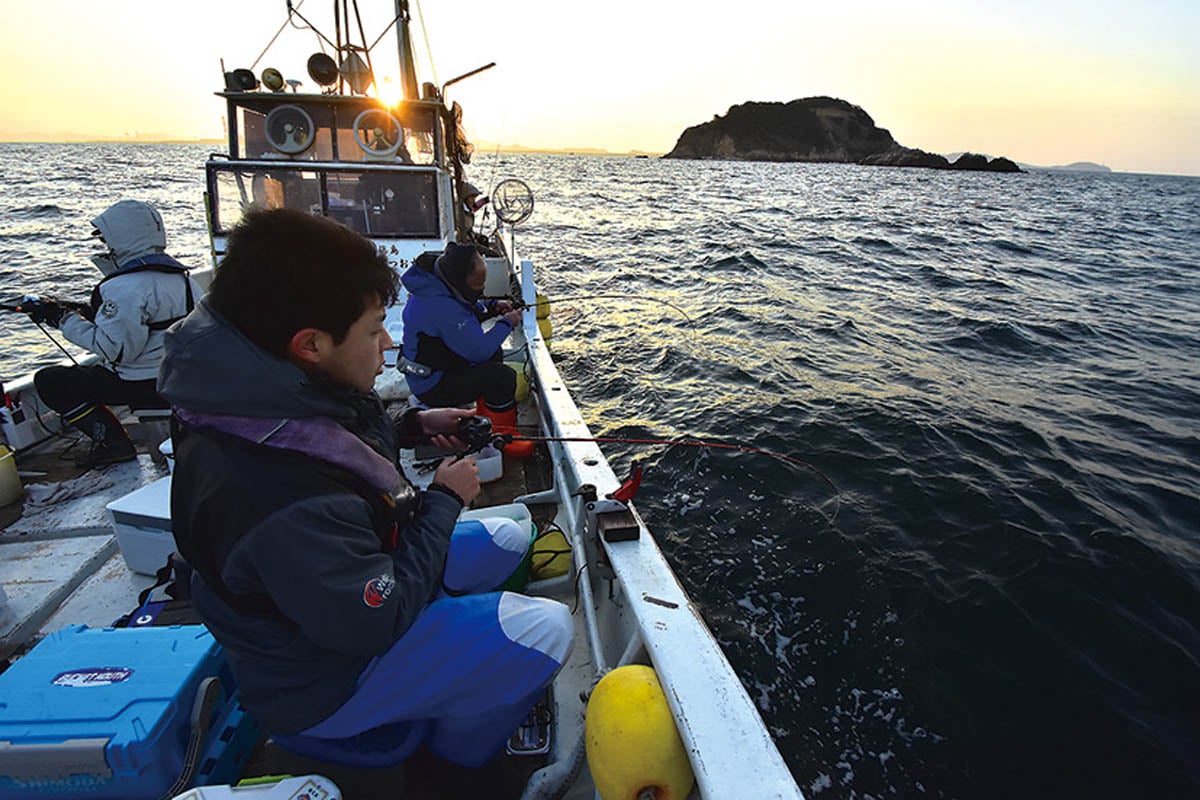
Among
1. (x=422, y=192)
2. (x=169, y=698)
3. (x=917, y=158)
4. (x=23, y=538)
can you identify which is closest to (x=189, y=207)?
(x=422, y=192)

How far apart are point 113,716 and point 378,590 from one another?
1174 millimetres

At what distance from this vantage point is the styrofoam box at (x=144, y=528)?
301 cm

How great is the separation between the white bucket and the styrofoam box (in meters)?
1.58

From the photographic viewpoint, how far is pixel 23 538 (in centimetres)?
358

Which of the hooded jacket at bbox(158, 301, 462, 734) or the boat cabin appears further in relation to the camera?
the boat cabin

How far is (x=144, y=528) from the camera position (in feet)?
10.00

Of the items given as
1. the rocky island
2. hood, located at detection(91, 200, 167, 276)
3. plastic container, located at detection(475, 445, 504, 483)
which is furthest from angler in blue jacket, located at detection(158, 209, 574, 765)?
the rocky island

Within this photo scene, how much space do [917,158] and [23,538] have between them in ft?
514

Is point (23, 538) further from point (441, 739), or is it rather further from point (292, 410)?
point (292, 410)

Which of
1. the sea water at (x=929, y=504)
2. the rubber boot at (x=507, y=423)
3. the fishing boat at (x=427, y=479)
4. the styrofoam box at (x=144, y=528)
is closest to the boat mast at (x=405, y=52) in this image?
the fishing boat at (x=427, y=479)

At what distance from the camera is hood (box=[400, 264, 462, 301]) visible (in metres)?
4.03

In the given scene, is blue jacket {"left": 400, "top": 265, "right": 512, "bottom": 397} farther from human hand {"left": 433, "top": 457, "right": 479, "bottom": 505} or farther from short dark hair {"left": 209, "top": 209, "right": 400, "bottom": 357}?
short dark hair {"left": 209, "top": 209, "right": 400, "bottom": 357}

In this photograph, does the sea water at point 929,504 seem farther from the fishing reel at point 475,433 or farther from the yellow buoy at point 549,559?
the fishing reel at point 475,433

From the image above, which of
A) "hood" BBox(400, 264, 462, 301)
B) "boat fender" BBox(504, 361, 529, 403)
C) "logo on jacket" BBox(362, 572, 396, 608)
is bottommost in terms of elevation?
"boat fender" BBox(504, 361, 529, 403)
